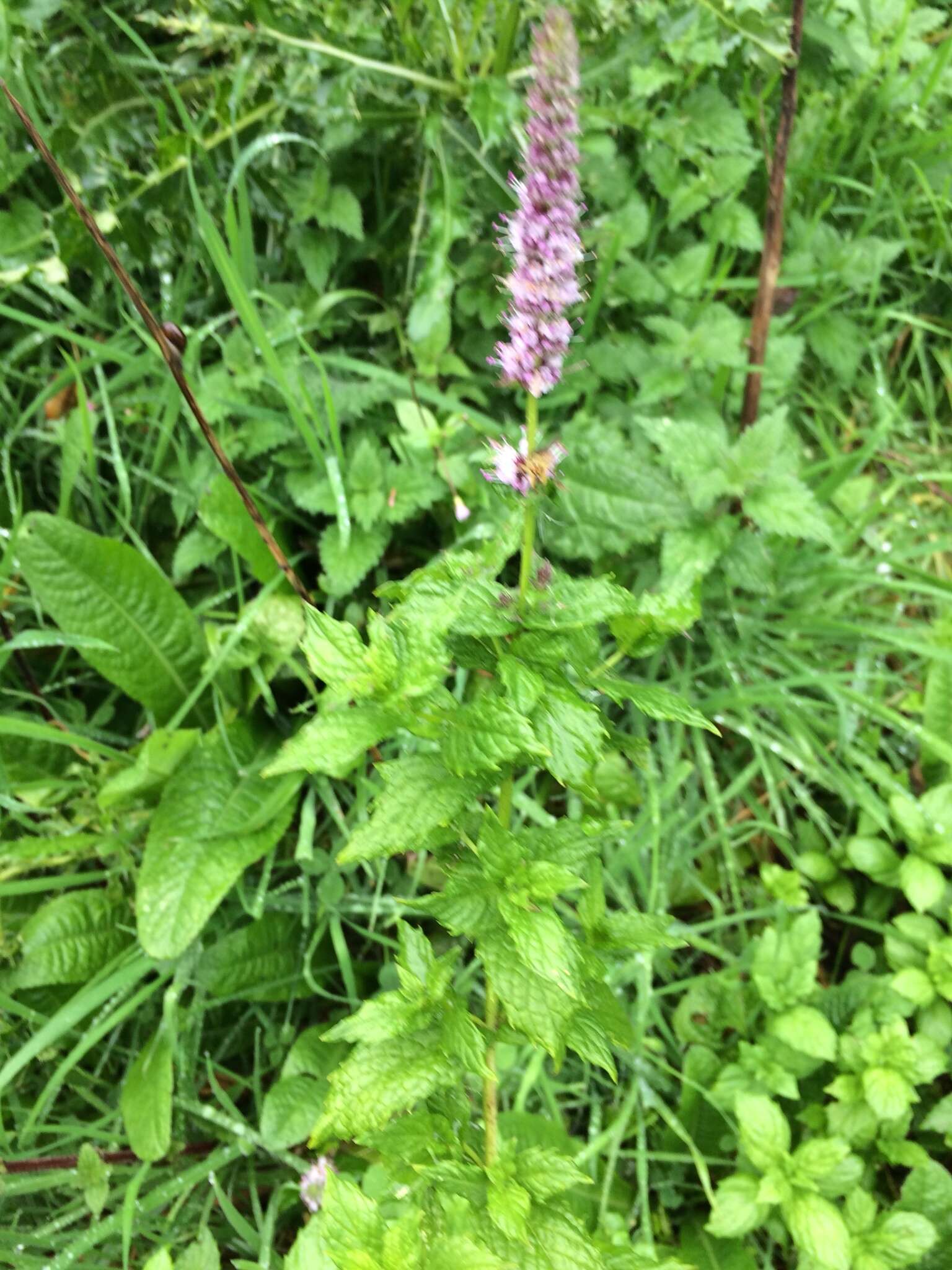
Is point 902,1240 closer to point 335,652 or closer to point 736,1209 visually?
point 736,1209

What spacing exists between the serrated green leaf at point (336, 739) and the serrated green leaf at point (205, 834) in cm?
73

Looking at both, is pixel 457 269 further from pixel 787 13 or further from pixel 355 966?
pixel 355 966

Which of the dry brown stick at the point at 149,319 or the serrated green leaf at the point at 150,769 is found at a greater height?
the dry brown stick at the point at 149,319

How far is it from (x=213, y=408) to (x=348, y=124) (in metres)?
0.68

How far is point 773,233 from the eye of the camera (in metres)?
1.84

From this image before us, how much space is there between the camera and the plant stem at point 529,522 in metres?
0.88

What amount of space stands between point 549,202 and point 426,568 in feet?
1.90

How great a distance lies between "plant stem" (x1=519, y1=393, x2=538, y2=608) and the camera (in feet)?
2.87

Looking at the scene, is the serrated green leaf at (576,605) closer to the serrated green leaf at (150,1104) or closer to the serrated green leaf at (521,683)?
the serrated green leaf at (521,683)

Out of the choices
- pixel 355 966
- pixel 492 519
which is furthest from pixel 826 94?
pixel 355 966

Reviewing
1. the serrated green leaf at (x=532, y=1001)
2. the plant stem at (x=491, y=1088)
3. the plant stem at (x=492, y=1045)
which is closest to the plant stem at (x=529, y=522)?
the plant stem at (x=492, y=1045)

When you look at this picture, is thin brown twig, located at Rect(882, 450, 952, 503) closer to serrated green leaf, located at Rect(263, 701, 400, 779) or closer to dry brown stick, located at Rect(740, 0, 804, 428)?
dry brown stick, located at Rect(740, 0, 804, 428)

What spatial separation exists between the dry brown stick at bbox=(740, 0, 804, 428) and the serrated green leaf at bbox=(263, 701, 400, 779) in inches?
53.5

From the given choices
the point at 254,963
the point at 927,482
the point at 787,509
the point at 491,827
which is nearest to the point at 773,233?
the point at 787,509
